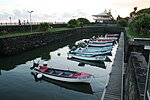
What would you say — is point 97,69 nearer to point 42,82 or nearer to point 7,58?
point 42,82

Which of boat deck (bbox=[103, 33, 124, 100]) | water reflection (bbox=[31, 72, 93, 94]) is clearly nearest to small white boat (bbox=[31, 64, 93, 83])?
water reflection (bbox=[31, 72, 93, 94])

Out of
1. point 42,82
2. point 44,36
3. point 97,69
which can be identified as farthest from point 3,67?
point 44,36

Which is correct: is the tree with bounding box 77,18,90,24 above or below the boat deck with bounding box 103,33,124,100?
above

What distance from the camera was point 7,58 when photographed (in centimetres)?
3659

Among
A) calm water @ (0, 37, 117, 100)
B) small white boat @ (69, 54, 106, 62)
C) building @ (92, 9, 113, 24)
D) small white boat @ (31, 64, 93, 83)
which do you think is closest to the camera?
calm water @ (0, 37, 117, 100)

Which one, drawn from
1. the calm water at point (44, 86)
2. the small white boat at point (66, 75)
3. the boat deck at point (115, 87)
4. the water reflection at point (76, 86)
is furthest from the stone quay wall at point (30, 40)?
the boat deck at point (115, 87)

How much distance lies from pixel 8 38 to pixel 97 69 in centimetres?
2059

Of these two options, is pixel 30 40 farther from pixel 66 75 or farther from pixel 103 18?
pixel 103 18

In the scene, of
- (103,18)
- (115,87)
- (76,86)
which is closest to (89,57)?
(76,86)

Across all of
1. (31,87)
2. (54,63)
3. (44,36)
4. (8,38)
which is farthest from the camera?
(44,36)

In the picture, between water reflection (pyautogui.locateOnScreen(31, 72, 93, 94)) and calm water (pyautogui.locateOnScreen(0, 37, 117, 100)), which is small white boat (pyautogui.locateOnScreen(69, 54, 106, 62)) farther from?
water reflection (pyautogui.locateOnScreen(31, 72, 93, 94))

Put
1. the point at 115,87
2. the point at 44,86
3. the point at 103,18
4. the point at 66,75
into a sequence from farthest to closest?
the point at 103,18 < the point at 66,75 < the point at 44,86 < the point at 115,87

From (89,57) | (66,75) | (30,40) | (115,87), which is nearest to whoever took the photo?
(115,87)

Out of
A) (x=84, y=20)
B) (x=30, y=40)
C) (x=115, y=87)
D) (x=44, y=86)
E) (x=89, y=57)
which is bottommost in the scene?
(x=44, y=86)
